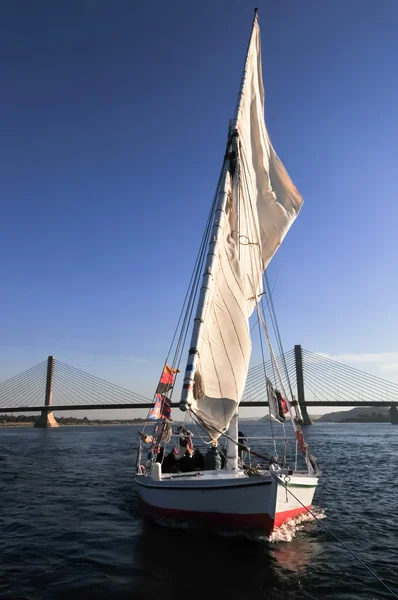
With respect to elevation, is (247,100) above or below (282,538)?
above

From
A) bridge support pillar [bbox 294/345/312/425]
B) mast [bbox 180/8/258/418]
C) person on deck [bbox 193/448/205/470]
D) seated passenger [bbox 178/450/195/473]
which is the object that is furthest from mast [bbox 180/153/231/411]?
bridge support pillar [bbox 294/345/312/425]

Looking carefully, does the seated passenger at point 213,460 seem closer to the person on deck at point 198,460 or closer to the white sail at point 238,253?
the person on deck at point 198,460

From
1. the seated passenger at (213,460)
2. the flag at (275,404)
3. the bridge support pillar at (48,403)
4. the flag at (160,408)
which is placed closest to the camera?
the flag at (275,404)

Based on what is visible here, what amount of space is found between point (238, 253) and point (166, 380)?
18.2 ft

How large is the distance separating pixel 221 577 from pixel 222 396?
11.9ft

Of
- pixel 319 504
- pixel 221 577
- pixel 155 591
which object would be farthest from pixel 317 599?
pixel 319 504

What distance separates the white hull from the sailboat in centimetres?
2

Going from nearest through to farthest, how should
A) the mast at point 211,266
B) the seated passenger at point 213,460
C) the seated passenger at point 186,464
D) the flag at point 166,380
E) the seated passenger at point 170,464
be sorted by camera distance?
1. the mast at point 211,266
2. the seated passenger at point 213,460
3. the seated passenger at point 186,464
4. the seated passenger at point 170,464
5. the flag at point 166,380

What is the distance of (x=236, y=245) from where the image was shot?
12219 millimetres

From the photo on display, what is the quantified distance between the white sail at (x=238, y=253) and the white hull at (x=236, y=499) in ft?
4.11

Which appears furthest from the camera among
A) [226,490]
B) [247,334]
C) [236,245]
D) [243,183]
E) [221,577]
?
[243,183]

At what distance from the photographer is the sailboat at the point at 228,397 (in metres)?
9.49

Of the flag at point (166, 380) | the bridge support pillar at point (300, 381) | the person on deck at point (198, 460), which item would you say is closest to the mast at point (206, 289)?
the person on deck at point (198, 460)

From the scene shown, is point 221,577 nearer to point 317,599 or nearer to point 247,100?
point 317,599
